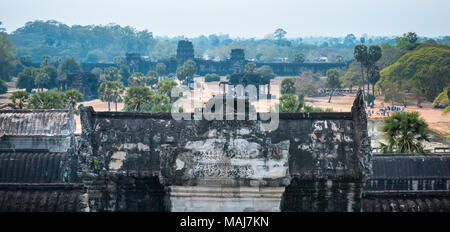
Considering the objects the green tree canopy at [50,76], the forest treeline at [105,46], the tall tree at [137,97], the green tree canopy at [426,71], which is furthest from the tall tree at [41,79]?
the forest treeline at [105,46]

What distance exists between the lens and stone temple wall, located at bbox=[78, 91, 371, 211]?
783 centimetres

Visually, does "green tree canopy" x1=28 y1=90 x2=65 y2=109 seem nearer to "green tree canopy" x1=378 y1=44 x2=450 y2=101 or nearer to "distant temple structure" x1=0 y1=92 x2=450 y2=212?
"distant temple structure" x1=0 y1=92 x2=450 y2=212

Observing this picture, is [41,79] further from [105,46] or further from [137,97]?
[105,46]

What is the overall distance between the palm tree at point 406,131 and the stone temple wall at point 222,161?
48.9 feet

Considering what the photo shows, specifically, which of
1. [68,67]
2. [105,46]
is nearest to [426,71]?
[68,67]

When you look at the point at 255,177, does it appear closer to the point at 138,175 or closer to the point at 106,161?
the point at 138,175

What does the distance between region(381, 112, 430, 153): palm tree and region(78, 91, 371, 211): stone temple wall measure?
1491 centimetres

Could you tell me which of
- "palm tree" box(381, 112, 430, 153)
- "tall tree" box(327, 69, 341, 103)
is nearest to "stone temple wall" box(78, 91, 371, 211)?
"palm tree" box(381, 112, 430, 153)

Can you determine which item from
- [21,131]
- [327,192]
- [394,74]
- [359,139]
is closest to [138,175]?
[327,192]

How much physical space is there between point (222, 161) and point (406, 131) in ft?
56.6

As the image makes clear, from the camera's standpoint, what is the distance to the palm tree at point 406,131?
22.5m

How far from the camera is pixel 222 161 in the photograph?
783 centimetres

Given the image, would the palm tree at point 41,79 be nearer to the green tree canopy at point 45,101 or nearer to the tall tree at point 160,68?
the tall tree at point 160,68

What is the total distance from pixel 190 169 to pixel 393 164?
1303 cm
